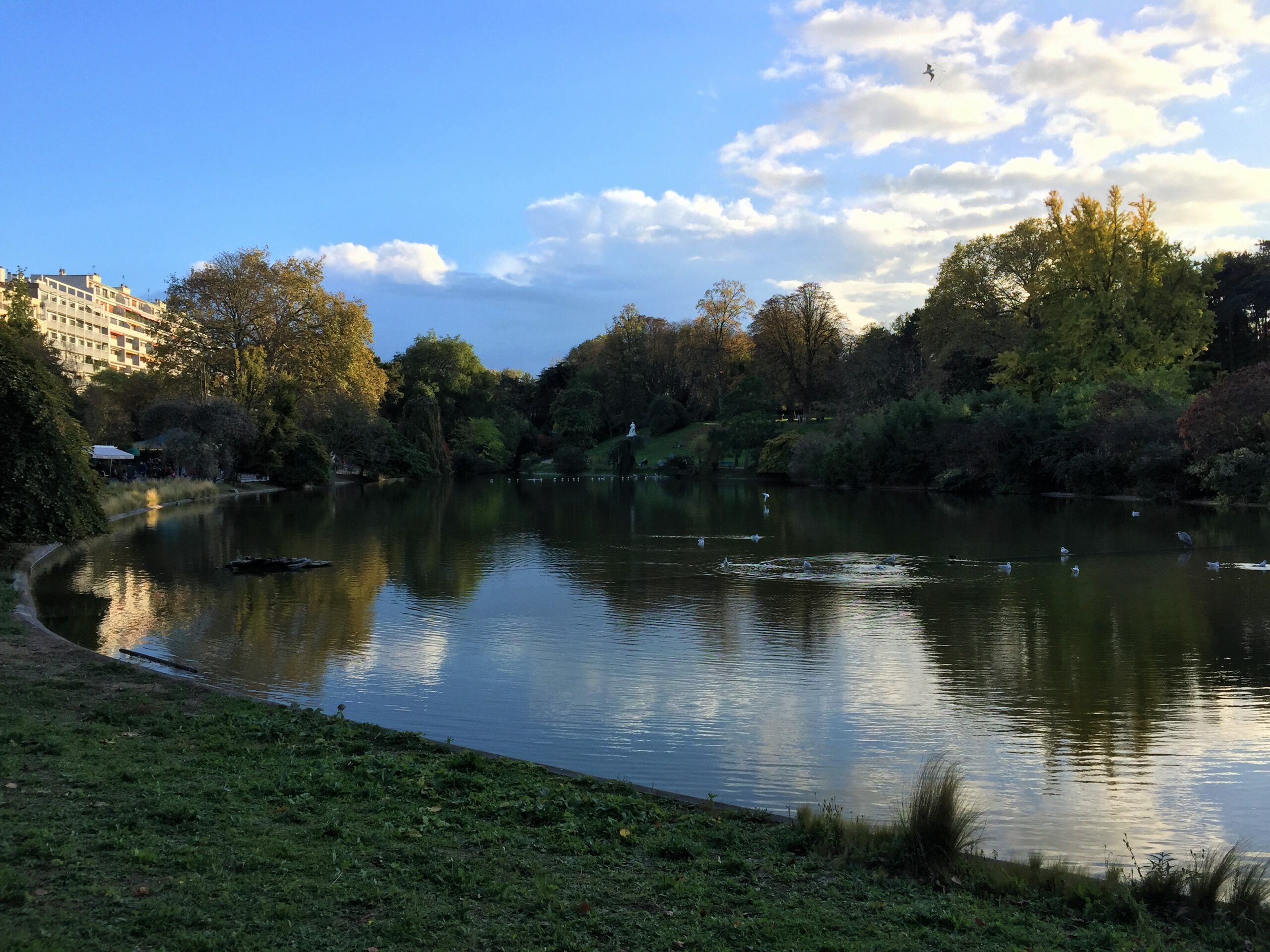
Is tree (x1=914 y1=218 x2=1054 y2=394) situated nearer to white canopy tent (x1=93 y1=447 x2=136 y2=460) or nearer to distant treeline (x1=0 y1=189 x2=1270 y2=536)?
distant treeline (x1=0 y1=189 x2=1270 y2=536)

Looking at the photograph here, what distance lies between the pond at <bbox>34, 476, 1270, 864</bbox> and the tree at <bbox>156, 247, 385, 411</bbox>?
107 feet

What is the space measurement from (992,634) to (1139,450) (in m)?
35.5

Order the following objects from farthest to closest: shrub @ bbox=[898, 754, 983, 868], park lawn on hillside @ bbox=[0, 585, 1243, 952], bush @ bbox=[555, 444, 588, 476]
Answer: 1. bush @ bbox=[555, 444, 588, 476]
2. shrub @ bbox=[898, 754, 983, 868]
3. park lawn on hillside @ bbox=[0, 585, 1243, 952]

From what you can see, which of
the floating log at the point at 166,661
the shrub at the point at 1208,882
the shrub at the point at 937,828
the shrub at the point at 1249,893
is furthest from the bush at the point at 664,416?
the shrub at the point at 1249,893

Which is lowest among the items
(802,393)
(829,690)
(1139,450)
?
(829,690)

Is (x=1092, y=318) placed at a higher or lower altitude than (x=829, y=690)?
higher

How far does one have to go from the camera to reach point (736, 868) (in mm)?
5547

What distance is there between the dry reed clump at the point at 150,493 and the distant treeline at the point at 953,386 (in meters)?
3.64

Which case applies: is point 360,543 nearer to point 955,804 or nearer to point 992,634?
point 992,634

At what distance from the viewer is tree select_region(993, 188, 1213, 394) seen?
53.1 metres

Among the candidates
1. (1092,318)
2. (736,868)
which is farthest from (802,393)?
(736,868)

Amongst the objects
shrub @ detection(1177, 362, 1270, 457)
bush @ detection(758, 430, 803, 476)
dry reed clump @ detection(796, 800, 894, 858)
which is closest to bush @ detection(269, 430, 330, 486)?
bush @ detection(758, 430, 803, 476)

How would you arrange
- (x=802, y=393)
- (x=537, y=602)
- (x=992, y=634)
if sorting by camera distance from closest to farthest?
(x=992, y=634) → (x=537, y=602) → (x=802, y=393)

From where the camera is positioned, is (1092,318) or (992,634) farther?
(1092,318)
